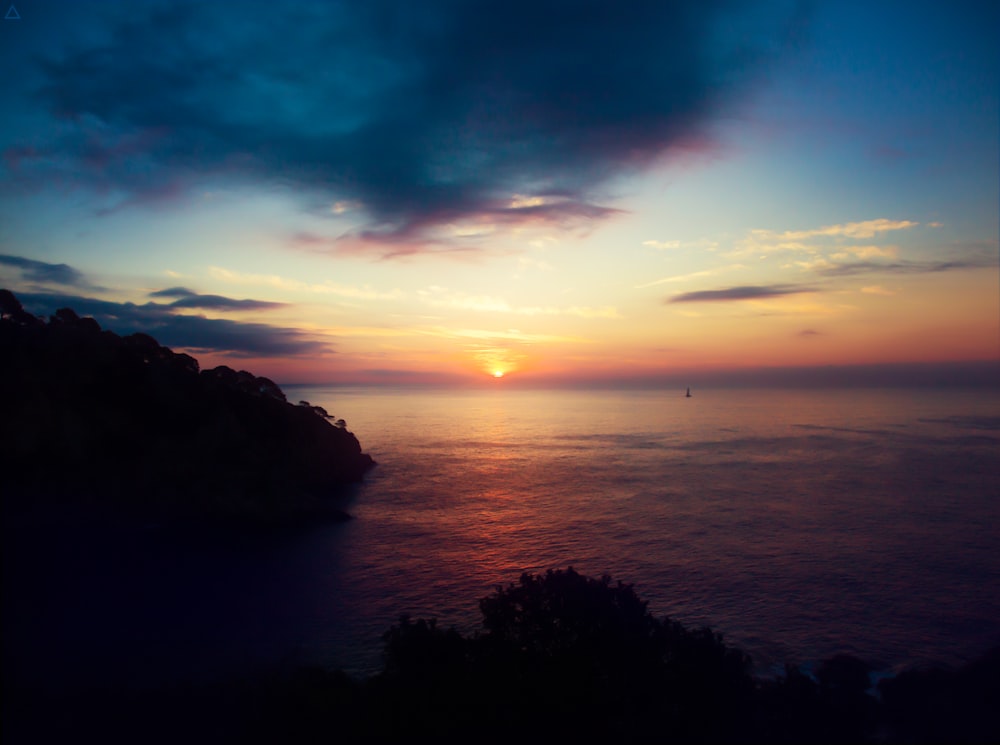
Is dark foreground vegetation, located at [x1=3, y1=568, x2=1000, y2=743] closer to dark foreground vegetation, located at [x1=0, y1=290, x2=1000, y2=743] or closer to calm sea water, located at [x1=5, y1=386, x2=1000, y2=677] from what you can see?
dark foreground vegetation, located at [x1=0, y1=290, x2=1000, y2=743]

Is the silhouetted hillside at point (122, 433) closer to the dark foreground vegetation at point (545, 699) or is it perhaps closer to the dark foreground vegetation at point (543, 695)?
the dark foreground vegetation at point (543, 695)

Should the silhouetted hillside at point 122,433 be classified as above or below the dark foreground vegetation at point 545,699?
above

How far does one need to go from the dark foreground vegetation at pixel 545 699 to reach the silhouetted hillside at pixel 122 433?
29.5m

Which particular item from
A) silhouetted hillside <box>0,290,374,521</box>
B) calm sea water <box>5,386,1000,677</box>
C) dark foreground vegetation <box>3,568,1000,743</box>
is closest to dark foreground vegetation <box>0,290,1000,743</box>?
dark foreground vegetation <box>3,568,1000,743</box>

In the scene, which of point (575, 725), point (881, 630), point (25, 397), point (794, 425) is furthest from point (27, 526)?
point (794, 425)

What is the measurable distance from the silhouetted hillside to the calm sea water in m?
4.62

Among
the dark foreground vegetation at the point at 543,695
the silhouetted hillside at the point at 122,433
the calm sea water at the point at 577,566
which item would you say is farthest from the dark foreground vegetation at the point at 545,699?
the silhouetted hillside at the point at 122,433

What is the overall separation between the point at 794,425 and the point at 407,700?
165 meters

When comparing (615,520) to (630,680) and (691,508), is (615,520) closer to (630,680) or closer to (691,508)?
(691,508)

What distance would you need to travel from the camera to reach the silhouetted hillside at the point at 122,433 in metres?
47.2

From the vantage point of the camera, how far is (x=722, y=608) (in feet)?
108

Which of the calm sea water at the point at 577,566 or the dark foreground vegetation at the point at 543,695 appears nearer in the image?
the dark foreground vegetation at the point at 543,695

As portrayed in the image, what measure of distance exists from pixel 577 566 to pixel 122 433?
145ft

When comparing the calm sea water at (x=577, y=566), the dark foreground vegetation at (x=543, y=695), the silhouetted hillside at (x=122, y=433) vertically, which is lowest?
the calm sea water at (x=577, y=566)
